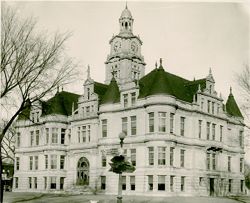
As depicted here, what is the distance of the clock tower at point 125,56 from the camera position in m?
61.1

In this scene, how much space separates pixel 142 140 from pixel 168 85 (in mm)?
5635

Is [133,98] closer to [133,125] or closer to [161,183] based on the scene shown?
[133,125]

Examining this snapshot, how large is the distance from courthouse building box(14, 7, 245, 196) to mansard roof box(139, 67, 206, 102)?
0.11m

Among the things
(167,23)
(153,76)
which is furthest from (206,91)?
(167,23)

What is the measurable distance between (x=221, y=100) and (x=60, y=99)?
18363 mm

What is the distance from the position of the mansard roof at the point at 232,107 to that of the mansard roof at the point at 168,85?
6.32m

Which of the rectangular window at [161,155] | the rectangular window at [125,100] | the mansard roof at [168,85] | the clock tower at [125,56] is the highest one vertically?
the clock tower at [125,56]

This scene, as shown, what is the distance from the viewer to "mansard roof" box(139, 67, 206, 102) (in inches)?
1716

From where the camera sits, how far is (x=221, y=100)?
4919cm

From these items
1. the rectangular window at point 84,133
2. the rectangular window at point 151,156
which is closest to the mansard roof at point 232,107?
the rectangular window at point 151,156

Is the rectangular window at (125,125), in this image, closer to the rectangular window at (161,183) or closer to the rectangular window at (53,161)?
the rectangular window at (161,183)

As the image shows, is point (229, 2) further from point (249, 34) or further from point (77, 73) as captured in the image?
point (77, 73)

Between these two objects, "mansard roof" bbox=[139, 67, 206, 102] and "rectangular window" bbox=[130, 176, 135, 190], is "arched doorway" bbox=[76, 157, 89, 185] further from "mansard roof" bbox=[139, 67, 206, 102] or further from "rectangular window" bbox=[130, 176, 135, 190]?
"mansard roof" bbox=[139, 67, 206, 102]

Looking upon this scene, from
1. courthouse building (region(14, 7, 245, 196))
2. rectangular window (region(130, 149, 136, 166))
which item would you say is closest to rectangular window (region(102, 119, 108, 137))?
courthouse building (region(14, 7, 245, 196))
